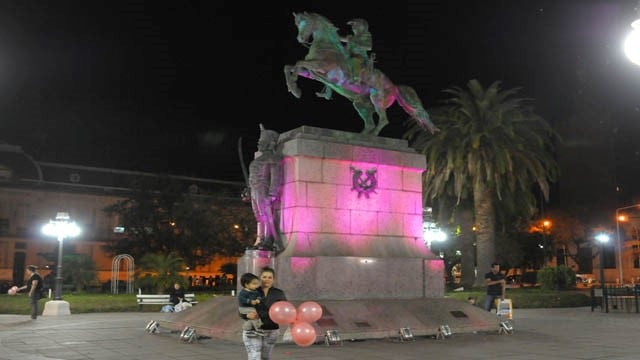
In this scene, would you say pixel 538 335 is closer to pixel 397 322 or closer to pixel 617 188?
pixel 397 322

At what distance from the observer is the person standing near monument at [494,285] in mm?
18812

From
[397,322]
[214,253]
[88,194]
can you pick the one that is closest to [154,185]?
[214,253]

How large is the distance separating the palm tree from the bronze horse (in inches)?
575

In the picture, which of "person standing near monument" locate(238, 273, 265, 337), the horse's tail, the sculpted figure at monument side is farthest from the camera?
the horse's tail

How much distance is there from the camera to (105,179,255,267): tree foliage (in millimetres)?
54562

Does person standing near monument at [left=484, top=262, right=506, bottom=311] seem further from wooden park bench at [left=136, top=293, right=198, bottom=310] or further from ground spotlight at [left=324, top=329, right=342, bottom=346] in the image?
wooden park bench at [left=136, top=293, right=198, bottom=310]

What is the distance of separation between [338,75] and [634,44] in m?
11.0

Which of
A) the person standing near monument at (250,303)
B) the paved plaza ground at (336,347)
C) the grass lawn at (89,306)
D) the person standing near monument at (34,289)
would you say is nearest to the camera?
the person standing near monument at (250,303)

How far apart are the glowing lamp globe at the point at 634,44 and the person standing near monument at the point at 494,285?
12072 millimetres

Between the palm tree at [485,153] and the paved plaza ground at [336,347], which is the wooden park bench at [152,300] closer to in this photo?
the paved plaza ground at [336,347]

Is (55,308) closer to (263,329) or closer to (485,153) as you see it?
(263,329)

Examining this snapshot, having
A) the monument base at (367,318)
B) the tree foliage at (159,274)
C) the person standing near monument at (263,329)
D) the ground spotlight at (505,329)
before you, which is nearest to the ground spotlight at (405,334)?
the monument base at (367,318)

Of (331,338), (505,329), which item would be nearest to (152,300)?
(331,338)

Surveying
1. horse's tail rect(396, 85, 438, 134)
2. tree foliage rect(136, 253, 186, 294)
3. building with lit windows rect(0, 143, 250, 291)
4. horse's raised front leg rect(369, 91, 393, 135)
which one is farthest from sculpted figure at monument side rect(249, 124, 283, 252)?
building with lit windows rect(0, 143, 250, 291)
